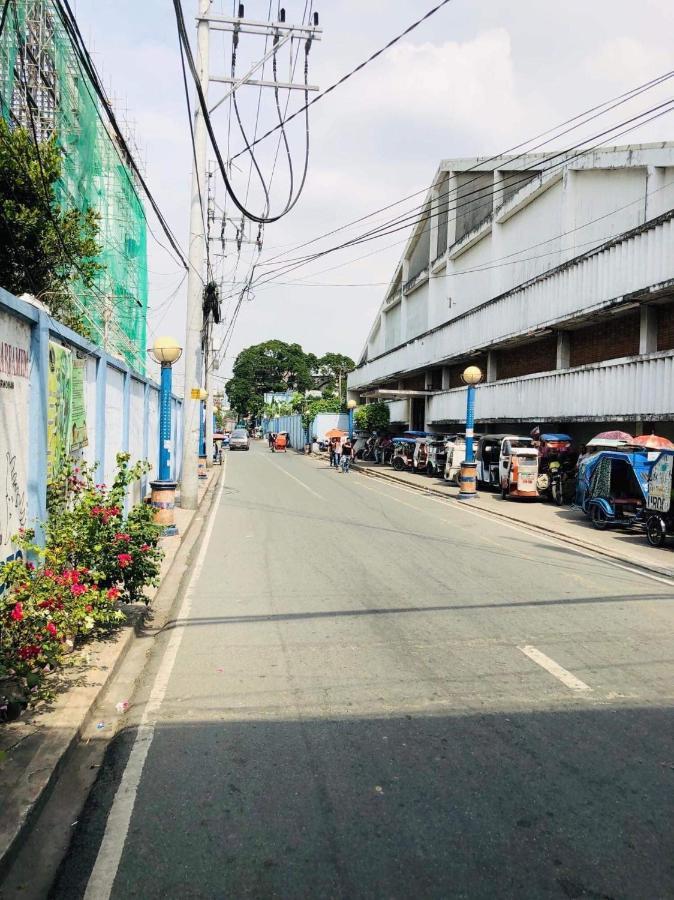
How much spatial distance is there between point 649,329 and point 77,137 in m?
17.6

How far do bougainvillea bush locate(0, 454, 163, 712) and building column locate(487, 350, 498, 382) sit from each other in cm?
2467

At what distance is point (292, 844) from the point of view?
3.42 metres

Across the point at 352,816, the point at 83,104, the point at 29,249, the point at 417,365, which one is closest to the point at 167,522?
the point at 29,249

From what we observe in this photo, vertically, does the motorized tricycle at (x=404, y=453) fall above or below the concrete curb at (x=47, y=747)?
above

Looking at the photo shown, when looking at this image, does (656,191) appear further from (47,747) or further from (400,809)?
(47,747)

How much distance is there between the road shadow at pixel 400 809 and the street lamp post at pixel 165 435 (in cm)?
806

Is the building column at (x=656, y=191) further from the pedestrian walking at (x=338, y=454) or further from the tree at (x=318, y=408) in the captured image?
the tree at (x=318, y=408)

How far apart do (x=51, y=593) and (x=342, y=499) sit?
623 inches

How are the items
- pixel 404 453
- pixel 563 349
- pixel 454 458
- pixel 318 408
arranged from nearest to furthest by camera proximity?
pixel 563 349 → pixel 454 458 → pixel 404 453 → pixel 318 408

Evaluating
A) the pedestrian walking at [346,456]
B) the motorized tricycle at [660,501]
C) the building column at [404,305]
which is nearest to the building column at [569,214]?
the motorized tricycle at [660,501]

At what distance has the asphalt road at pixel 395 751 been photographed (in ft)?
10.6

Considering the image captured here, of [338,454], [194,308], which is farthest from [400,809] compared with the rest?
[338,454]

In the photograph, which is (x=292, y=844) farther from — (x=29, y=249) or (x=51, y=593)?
(x=29, y=249)

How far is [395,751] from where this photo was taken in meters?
4.38
